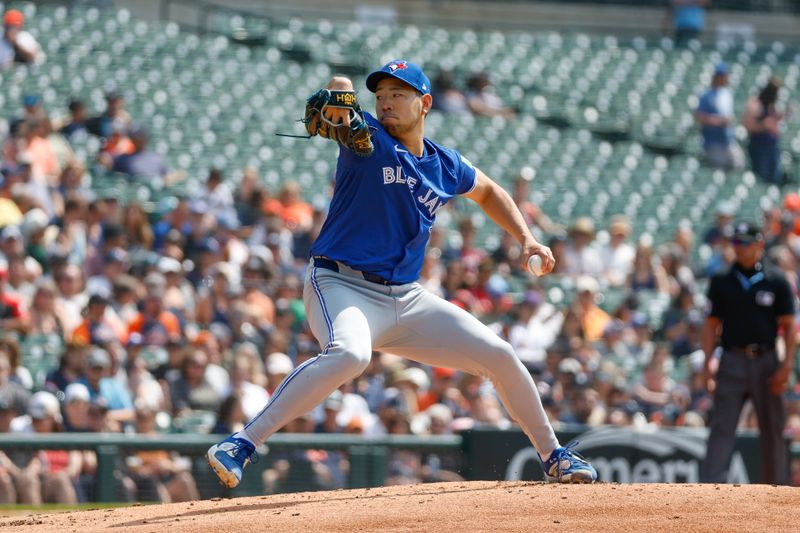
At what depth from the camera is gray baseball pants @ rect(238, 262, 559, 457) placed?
530 centimetres

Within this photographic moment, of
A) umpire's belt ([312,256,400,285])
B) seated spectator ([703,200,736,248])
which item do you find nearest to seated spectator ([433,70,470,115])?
seated spectator ([703,200,736,248])

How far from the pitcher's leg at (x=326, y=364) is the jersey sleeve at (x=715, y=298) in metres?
3.81

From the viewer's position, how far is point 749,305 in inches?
339

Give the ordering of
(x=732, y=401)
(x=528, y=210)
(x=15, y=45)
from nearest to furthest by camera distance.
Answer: (x=732, y=401) < (x=528, y=210) < (x=15, y=45)

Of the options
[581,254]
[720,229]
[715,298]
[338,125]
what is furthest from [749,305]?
[720,229]

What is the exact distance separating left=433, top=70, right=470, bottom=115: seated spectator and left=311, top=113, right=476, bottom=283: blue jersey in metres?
11.7

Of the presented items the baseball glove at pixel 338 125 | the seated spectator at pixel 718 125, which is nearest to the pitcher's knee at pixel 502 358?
the baseball glove at pixel 338 125

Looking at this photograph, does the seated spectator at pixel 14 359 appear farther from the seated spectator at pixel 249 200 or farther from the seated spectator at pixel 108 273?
the seated spectator at pixel 249 200

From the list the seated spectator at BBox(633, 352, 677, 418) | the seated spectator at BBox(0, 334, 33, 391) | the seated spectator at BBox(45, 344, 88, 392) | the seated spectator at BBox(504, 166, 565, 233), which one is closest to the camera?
the seated spectator at BBox(0, 334, 33, 391)

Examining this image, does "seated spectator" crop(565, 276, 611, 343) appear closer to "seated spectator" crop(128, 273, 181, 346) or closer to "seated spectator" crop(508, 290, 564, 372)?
"seated spectator" crop(508, 290, 564, 372)

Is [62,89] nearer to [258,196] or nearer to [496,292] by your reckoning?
[258,196]

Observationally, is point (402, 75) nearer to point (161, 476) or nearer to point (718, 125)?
point (161, 476)

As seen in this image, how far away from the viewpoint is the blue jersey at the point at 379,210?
18.1ft

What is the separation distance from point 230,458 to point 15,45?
11147mm
